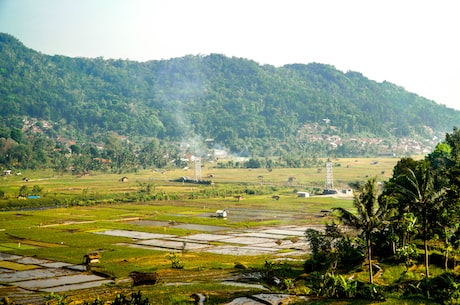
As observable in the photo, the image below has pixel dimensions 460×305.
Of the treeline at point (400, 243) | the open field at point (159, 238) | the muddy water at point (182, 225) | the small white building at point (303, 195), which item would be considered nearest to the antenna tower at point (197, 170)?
the open field at point (159, 238)

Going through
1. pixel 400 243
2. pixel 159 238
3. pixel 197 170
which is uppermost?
pixel 197 170

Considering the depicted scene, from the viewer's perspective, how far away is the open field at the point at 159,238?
27.1 meters

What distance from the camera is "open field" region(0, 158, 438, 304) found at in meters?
27.1

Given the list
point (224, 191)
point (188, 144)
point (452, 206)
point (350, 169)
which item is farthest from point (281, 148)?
point (452, 206)

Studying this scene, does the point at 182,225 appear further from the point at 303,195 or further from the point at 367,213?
the point at 367,213

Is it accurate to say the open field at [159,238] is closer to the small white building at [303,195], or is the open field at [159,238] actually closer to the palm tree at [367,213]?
the small white building at [303,195]

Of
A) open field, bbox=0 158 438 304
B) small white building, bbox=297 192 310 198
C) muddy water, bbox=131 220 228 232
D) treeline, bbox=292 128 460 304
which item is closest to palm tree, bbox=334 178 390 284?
treeline, bbox=292 128 460 304

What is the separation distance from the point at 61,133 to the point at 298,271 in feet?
506

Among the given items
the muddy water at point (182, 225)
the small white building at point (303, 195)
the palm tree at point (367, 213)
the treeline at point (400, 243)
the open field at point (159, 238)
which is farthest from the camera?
the small white building at point (303, 195)

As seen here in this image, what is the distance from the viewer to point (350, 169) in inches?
4562

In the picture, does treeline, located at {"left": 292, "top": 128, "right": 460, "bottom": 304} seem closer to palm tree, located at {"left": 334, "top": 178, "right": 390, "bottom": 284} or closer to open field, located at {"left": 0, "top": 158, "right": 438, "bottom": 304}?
palm tree, located at {"left": 334, "top": 178, "right": 390, "bottom": 284}

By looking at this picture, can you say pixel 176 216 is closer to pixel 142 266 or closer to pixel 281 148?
pixel 142 266

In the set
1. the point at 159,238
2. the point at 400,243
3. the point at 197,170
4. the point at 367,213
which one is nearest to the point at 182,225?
the point at 159,238

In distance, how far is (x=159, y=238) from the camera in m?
44.4
